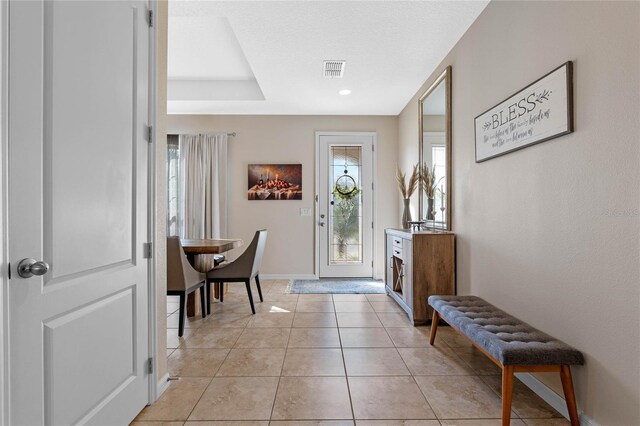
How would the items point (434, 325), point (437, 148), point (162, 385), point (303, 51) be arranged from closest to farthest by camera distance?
point (162, 385)
point (434, 325)
point (303, 51)
point (437, 148)

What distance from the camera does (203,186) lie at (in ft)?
17.2

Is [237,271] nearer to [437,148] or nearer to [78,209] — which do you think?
[78,209]

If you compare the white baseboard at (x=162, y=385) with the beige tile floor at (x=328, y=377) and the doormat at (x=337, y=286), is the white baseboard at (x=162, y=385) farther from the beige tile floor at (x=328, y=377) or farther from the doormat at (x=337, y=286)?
the doormat at (x=337, y=286)

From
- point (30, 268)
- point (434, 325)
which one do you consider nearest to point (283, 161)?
point (434, 325)

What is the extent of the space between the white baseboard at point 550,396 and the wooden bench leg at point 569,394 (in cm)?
4

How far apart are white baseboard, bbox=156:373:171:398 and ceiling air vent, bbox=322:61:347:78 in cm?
304

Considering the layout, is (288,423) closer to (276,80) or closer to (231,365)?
(231,365)

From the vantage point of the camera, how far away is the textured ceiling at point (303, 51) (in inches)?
103

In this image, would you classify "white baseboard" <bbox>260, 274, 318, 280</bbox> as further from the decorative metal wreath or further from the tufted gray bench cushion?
the tufted gray bench cushion

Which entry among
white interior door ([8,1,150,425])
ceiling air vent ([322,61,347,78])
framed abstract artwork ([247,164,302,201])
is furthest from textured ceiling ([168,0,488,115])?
white interior door ([8,1,150,425])

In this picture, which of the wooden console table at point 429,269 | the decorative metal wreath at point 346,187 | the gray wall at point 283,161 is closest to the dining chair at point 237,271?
the wooden console table at point 429,269

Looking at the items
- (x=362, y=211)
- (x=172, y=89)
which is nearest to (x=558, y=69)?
(x=362, y=211)

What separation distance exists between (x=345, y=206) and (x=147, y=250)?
3840mm

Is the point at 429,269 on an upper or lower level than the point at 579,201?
lower
